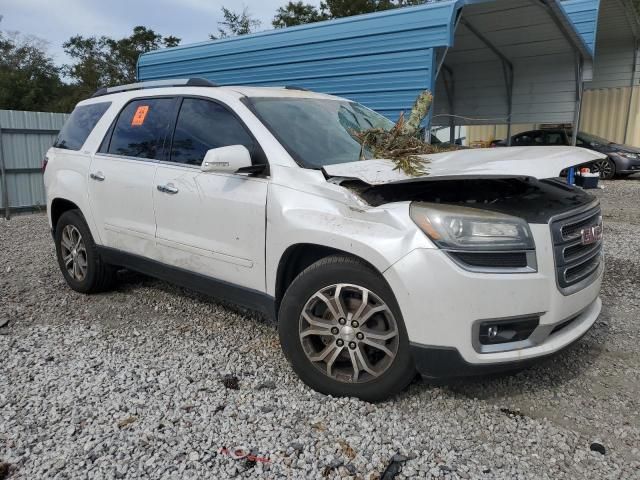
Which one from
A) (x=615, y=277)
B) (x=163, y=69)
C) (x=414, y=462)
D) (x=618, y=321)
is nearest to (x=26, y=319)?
(x=414, y=462)

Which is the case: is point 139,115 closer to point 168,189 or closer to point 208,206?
point 168,189

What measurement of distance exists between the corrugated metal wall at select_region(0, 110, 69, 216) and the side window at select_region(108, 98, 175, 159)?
24.0 ft

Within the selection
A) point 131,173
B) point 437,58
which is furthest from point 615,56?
point 131,173

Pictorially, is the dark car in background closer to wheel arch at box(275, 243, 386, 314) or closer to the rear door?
the rear door

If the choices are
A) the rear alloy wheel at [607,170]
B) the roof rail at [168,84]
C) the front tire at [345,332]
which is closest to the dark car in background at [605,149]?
the rear alloy wheel at [607,170]

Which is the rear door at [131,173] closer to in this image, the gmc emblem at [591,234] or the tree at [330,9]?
the gmc emblem at [591,234]

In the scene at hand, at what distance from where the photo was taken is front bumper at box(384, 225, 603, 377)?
8.41ft

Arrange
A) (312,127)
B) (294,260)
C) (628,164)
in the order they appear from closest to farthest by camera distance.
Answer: (294,260) → (312,127) → (628,164)

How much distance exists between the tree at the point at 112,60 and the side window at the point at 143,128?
33.4 m

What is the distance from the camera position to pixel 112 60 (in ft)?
121

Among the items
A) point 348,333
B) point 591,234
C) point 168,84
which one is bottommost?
point 348,333

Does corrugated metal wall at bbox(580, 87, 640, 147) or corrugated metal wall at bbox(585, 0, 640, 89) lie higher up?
corrugated metal wall at bbox(585, 0, 640, 89)

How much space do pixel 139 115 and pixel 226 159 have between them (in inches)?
62.9

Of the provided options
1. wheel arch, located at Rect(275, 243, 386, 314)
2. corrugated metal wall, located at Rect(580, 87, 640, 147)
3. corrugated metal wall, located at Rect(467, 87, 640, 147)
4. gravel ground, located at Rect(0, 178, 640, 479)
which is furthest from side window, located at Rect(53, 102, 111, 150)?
corrugated metal wall, located at Rect(580, 87, 640, 147)
